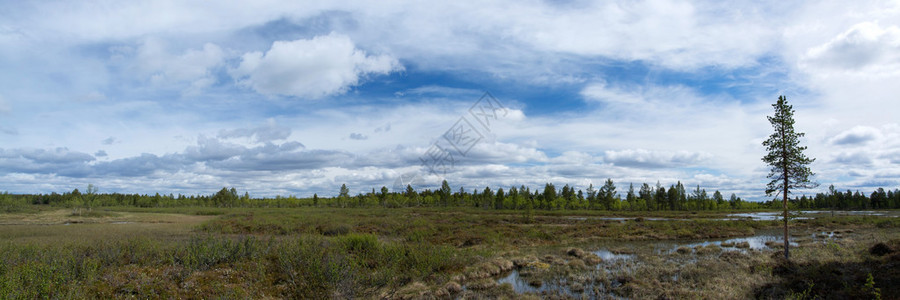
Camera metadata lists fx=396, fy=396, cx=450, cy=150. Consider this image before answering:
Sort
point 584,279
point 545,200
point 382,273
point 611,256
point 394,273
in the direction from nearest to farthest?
point 382,273, point 394,273, point 584,279, point 611,256, point 545,200

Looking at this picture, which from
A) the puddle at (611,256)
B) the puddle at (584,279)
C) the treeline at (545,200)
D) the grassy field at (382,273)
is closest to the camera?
the grassy field at (382,273)

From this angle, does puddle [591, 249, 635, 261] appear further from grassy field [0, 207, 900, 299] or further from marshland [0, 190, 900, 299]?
grassy field [0, 207, 900, 299]

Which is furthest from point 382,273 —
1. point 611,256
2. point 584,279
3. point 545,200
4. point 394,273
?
point 545,200

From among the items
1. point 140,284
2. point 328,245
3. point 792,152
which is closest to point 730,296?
point 792,152

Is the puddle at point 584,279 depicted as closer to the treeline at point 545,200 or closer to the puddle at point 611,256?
the puddle at point 611,256

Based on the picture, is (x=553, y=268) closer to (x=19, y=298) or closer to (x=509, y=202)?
(x=19, y=298)

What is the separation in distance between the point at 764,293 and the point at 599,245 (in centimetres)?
1617

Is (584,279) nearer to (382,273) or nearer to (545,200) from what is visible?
(382,273)

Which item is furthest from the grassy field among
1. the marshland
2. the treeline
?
the treeline

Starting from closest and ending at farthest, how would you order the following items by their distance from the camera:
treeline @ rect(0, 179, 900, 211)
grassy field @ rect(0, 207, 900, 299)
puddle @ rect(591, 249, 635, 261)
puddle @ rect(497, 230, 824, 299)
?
grassy field @ rect(0, 207, 900, 299)
puddle @ rect(497, 230, 824, 299)
puddle @ rect(591, 249, 635, 261)
treeline @ rect(0, 179, 900, 211)

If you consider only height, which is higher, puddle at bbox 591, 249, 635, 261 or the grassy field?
the grassy field

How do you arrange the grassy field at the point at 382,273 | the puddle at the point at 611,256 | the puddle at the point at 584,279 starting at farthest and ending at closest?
1. the puddle at the point at 611,256
2. the puddle at the point at 584,279
3. the grassy field at the point at 382,273

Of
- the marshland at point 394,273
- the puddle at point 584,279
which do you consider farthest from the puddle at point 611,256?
the marshland at point 394,273

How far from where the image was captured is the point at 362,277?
516 inches
